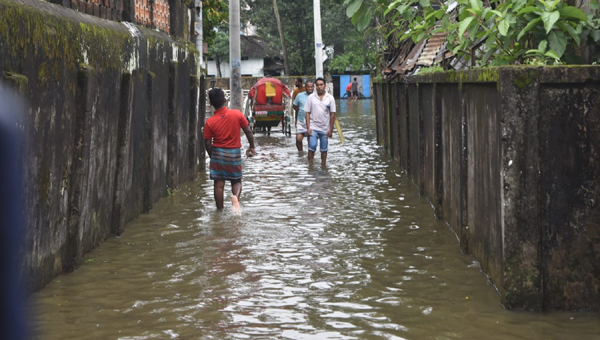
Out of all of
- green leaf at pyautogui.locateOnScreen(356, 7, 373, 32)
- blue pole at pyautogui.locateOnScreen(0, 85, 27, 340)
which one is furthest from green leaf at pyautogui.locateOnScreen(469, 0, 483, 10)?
blue pole at pyautogui.locateOnScreen(0, 85, 27, 340)

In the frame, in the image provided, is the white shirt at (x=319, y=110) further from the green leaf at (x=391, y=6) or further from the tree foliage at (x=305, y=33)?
the tree foliage at (x=305, y=33)

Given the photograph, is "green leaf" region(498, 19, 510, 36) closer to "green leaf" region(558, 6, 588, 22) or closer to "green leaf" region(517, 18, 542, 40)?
"green leaf" region(517, 18, 542, 40)

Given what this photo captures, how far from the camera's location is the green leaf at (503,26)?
6.95m

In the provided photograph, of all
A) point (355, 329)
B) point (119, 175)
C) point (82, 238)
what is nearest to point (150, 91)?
point (119, 175)

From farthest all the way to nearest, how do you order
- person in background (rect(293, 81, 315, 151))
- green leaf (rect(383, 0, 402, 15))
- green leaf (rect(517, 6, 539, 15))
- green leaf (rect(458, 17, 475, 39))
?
person in background (rect(293, 81, 315, 151)), green leaf (rect(383, 0, 402, 15)), green leaf (rect(458, 17, 475, 39)), green leaf (rect(517, 6, 539, 15))

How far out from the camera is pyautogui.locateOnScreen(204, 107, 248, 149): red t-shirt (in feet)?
37.2

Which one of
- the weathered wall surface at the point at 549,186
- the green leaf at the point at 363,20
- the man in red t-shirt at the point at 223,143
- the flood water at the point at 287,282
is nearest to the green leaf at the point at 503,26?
the weathered wall surface at the point at 549,186

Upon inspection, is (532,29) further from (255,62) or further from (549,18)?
(255,62)

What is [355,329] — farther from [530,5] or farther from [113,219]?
[113,219]

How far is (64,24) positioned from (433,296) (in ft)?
12.5

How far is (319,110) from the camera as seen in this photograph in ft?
56.6

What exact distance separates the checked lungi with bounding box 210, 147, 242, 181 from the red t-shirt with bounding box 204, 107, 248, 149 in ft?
0.26

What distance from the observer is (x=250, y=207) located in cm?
1193

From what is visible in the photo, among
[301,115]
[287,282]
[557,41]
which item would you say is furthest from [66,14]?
[301,115]
